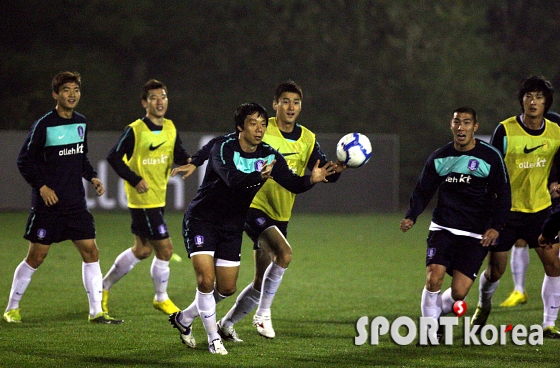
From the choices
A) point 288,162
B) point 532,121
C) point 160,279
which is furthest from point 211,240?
point 532,121

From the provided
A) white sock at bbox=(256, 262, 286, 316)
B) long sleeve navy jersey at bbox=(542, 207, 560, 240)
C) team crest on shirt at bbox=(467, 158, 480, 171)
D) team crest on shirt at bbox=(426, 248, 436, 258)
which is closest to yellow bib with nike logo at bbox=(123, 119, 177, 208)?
white sock at bbox=(256, 262, 286, 316)

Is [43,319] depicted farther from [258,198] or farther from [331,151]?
[331,151]

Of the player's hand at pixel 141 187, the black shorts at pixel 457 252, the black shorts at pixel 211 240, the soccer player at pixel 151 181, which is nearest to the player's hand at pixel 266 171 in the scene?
the black shorts at pixel 211 240

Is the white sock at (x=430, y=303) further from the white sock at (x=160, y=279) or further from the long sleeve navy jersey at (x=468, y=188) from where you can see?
the white sock at (x=160, y=279)

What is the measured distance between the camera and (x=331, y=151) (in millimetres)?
22938

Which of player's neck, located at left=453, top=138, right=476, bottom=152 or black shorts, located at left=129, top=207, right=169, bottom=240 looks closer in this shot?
player's neck, located at left=453, top=138, right=476, bottom=152

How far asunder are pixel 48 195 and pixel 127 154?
3.91ft

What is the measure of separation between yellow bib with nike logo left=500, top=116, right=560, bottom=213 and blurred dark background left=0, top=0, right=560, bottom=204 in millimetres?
20475

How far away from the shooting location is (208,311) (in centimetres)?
700

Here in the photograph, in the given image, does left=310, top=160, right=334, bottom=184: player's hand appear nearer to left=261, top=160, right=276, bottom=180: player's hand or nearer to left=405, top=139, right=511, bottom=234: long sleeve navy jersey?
left=261, top=160, right=276, bottom=180: player's hand

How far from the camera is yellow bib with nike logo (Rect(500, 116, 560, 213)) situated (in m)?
8.10

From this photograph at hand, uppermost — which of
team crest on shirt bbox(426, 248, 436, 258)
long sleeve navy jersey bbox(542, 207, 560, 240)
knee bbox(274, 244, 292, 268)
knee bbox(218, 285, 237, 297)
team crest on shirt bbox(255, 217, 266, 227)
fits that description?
long sleeve navy jersey bbox(542, 207, 560, 240)

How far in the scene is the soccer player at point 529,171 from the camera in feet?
26.5

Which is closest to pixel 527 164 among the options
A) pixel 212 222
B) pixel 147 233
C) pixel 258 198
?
pixel 258 198
